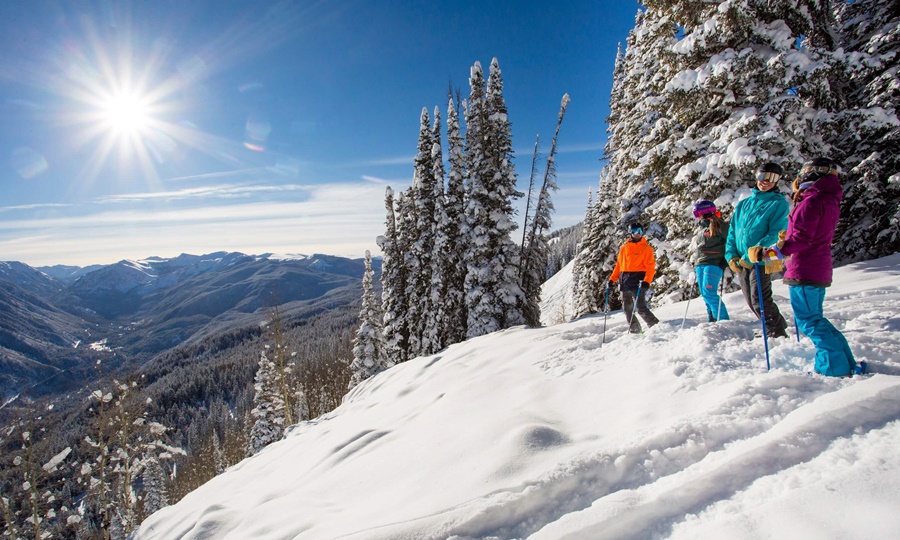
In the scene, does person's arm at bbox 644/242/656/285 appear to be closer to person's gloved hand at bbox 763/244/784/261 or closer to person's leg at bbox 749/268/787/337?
person's leg at bbox 749/268/787/337

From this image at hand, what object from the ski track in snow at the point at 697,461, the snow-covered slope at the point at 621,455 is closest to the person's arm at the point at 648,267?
the snow-covered slope at the point at 621,455

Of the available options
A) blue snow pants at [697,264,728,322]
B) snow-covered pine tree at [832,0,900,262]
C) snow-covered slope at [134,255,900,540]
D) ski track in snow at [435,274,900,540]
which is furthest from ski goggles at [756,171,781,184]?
snow-covered pine tree at [832,0,900,262]

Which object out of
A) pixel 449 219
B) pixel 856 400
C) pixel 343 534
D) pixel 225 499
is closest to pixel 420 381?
pixel 225 499

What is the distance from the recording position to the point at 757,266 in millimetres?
4859

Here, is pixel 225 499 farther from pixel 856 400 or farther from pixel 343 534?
pixel 856 400

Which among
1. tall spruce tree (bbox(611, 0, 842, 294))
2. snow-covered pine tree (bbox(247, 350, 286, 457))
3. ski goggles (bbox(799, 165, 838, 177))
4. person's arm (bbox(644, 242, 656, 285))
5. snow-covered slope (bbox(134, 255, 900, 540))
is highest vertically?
tall spruce tree (bbox(611, 0, 842, 294))

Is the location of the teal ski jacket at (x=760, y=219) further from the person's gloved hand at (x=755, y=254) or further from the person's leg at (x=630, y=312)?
the person's leg at (x=630, y=312)

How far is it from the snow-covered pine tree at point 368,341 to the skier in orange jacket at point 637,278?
62.5 feet

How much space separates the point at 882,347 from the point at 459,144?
18.6 meters

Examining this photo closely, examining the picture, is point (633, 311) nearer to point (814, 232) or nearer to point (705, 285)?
point (705, 285)

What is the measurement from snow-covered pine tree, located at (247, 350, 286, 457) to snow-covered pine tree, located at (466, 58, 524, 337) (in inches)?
632

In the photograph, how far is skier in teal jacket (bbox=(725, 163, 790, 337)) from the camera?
4789mm

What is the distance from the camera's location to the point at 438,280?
66.7 ft

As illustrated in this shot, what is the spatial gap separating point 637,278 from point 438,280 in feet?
45.3
